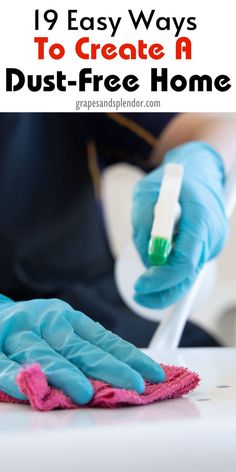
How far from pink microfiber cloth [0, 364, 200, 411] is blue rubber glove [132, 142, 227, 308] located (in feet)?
1.30

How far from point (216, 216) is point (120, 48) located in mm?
539

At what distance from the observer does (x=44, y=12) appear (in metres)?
1.47

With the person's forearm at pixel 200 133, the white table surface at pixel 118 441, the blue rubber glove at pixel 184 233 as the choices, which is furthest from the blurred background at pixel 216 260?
the white table surface at pixel 118 441

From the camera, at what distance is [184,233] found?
40.3 inches

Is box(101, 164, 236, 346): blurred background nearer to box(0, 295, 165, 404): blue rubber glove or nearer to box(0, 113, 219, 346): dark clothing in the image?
box(0, 113, 219, 346): dark clothing

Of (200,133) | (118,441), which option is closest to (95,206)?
(200,133)

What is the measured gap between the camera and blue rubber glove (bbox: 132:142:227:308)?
1029mm

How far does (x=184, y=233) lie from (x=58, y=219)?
0.42m

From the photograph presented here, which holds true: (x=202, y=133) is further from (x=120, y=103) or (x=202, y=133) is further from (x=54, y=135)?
(x=54, y=135)

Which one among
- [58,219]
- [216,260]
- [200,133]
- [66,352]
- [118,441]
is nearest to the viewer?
[118,441]

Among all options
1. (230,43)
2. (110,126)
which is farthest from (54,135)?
(230,43)

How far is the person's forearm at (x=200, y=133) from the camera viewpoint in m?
1.45

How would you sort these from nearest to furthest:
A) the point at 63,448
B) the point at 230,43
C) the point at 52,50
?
the point at 63,448 → the point at 52,50 → the point at 230,43

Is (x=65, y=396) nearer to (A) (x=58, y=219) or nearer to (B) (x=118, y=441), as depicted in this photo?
(B) (x=118, y=441)
